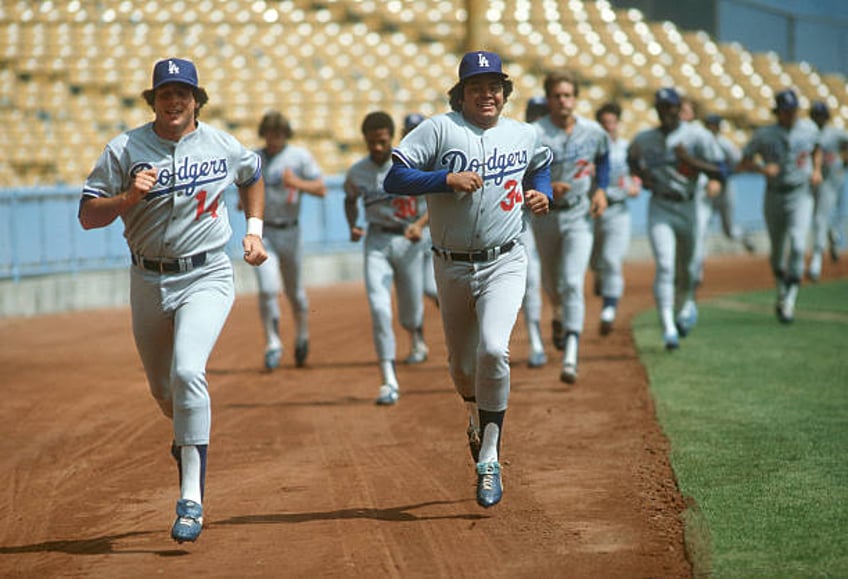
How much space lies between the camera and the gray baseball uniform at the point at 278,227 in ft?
38.6

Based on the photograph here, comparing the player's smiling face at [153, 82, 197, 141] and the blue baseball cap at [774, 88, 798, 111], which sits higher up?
the player's smiling face at [153, 82, 197, 141]

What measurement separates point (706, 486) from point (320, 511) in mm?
1954

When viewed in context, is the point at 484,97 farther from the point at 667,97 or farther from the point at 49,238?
the point at 49,238

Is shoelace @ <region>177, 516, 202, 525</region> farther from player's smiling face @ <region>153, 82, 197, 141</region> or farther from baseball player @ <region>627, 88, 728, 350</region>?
A: baseball player @ <region>627, 88, 728, 350</region>

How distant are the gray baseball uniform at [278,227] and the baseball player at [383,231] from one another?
1.07 m

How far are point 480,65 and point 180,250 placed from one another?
5.56 ft

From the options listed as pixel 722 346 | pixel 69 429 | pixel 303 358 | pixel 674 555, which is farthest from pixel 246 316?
pixel 674 555

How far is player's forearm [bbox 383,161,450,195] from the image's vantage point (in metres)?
6.40

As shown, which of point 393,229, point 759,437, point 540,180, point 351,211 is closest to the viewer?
point 540,180

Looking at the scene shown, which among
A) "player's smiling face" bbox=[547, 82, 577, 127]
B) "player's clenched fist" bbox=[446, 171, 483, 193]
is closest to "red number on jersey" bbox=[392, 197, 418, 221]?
"player's smiling face" bbox=[547, 82, 577, 127]

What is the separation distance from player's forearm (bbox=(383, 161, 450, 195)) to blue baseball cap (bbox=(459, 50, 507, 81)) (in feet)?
1.74

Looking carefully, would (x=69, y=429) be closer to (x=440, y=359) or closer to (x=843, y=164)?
(x=440, y=359)

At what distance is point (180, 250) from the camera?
6141mm

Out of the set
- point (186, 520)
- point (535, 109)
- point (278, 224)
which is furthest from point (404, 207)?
point (186, 520)
